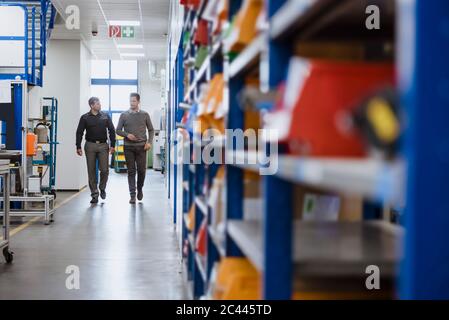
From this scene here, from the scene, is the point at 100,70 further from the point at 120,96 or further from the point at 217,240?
the point at 217,240

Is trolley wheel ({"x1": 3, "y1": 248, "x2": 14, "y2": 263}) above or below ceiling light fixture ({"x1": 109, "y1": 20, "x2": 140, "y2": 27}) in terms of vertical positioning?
below

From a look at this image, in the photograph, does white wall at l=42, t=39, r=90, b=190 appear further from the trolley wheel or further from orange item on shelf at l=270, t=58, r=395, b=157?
orange item on shelf at l=270, t=58, r=395, b=157

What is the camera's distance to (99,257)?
537 cm

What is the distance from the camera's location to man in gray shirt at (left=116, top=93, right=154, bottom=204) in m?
9.64

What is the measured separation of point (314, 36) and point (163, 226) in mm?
5811

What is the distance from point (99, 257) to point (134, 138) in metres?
4.44

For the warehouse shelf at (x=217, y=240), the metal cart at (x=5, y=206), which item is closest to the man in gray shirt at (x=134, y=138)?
the metal cart at (x=5, y=206)

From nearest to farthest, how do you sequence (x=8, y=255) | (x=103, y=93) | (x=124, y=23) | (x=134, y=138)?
(x=8, y=255)
(x=134, y=138)
(x=124, y=23)
(x=103, y=93)

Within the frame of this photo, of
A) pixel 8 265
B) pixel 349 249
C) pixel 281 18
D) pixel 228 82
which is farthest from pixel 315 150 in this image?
pixel 8 265

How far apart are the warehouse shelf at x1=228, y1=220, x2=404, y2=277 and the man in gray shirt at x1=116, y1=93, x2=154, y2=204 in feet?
25.0

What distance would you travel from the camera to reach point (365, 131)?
0.82 meters

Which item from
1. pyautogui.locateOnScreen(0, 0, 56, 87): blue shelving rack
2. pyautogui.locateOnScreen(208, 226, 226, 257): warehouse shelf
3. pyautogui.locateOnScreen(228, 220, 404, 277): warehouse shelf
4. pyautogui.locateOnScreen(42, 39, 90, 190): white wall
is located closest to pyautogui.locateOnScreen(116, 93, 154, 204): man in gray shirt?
pyautogui.locateOnScreen(0, 0, 56, 87): blue shelving rack

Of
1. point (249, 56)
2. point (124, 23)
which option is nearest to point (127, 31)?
point (124, 23)
